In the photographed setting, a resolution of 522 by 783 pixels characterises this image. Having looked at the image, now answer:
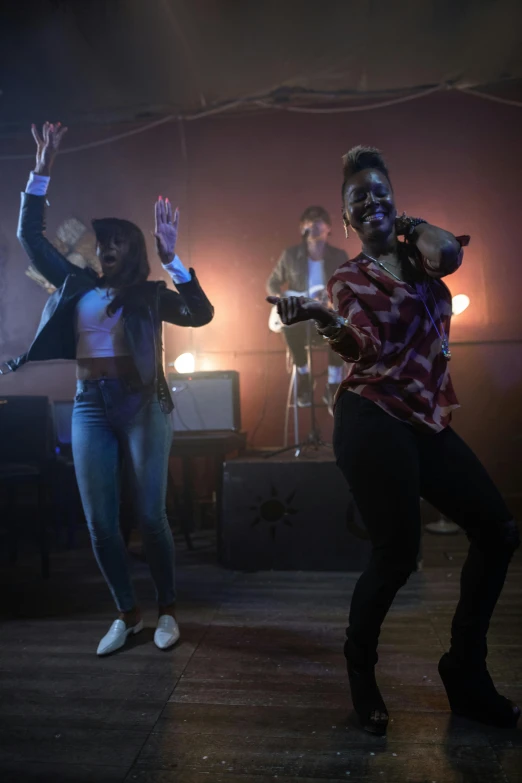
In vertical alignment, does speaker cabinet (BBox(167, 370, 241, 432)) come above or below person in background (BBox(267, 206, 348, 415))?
below

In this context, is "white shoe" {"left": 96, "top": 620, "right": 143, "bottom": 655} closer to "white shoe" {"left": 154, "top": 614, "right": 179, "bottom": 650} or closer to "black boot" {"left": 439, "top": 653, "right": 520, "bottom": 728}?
"white shoe" {"left": 154, "top": 614, "right": 179, "bottom": 650}

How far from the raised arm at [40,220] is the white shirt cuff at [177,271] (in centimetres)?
39

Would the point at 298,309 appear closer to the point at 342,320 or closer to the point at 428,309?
the point at 342,320

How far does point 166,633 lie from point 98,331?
45.2 inches

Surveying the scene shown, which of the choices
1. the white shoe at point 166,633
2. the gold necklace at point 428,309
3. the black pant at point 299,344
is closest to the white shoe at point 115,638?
the white shoe at point 166,633

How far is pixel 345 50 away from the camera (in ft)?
13.8

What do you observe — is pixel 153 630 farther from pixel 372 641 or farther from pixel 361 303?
pixel 361 303

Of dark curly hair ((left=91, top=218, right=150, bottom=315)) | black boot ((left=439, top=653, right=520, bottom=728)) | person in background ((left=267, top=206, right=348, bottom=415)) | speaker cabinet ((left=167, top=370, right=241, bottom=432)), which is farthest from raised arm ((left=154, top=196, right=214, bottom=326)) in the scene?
person in background ((left=267, top=206, right=348, bottom=415))

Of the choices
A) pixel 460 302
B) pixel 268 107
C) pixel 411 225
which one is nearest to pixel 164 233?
pixel 411 225

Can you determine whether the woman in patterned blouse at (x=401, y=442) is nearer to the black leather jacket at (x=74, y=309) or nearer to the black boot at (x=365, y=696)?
the black boot at (x=365, y=696)

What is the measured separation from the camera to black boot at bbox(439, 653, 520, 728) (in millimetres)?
1472

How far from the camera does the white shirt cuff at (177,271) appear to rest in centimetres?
208

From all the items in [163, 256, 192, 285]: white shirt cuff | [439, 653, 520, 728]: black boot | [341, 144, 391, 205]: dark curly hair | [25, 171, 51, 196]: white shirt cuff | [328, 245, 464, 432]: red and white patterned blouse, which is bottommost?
[439, 653, 520, 728]: black boot

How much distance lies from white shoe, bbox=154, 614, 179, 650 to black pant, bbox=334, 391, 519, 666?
2.79 feet
